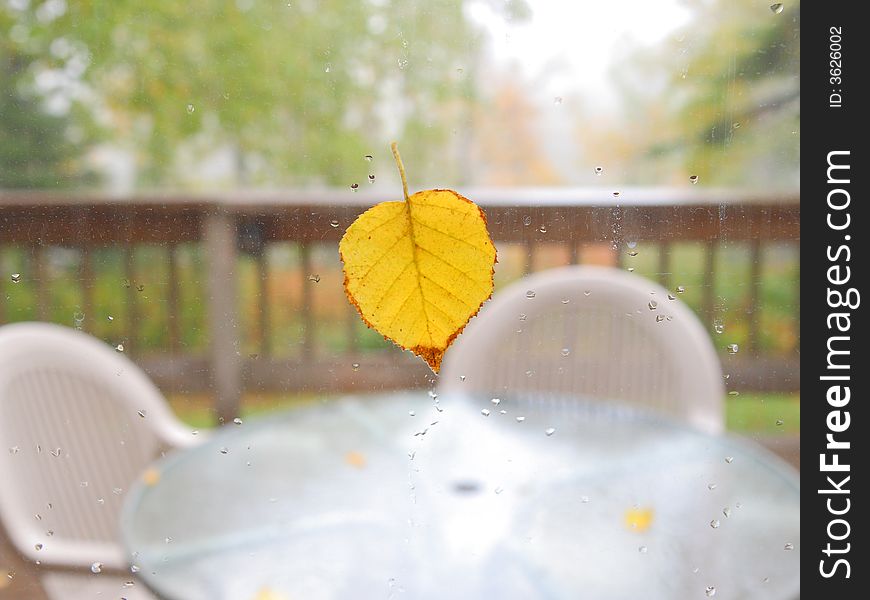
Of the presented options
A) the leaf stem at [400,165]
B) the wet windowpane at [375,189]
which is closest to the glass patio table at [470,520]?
the wet windowpane at [375,189]

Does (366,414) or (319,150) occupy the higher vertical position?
(319,150)

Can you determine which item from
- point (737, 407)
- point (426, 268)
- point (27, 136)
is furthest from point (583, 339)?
point (27, 136)

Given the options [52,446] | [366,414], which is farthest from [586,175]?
[366,414]

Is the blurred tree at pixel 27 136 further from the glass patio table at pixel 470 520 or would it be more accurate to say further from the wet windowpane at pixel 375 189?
the glass patio table at pixel 470 520

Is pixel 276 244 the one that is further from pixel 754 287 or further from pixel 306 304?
pixel 754 287

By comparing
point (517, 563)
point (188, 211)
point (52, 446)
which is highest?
point (188, 211)

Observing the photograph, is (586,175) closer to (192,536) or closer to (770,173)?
(770,173)
